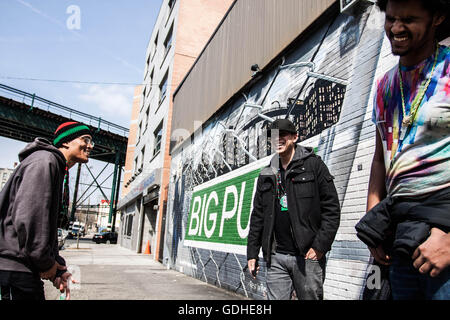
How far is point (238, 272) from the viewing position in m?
6.05

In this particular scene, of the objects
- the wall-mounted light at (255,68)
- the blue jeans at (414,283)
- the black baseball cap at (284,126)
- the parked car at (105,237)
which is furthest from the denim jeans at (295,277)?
the parked car at (105,237)

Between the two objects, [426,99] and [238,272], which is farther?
[238,272]

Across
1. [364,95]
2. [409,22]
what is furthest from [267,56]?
[409,22]

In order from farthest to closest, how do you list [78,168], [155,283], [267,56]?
[78,168] → [155,283] → [267,56]

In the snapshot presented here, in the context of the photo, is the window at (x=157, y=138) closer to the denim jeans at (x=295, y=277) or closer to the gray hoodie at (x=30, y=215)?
the denim jeans at (x=295, y=277)

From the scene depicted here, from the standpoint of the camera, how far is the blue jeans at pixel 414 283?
1.09 m

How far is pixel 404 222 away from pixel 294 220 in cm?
129

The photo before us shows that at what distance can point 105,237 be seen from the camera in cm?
3064

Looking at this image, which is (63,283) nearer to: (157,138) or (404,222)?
(404,222)

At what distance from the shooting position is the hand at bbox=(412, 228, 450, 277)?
42.1 inches

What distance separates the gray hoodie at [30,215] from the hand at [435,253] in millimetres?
1737

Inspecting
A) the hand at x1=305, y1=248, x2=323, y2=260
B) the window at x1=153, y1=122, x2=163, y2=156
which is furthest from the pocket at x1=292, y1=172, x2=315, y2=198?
the window at x1=153, y1=122, x2=163, y2=156
